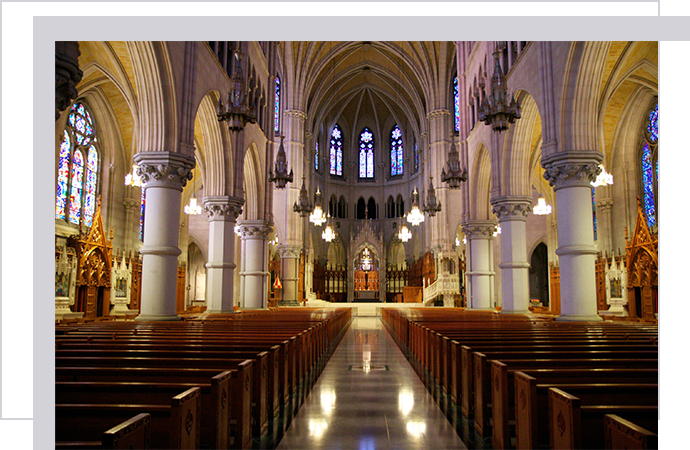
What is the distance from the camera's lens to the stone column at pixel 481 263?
21766mm

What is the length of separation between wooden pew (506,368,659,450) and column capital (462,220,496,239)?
1808 cm

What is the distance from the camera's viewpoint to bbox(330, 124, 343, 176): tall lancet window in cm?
4850

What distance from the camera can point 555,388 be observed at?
3361mm

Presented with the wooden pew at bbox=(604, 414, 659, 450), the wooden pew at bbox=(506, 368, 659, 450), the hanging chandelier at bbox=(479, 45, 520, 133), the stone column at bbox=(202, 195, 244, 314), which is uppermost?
the hanging chandelier at bbox=(479, 45, 520, 133)

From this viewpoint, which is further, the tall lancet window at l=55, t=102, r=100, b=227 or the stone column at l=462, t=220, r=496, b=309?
the stone column at l=462, t=220, r=496, b=309

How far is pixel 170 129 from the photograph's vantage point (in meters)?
12.6

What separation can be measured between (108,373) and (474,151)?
66.6ft

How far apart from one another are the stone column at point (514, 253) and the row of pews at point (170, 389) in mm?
11944

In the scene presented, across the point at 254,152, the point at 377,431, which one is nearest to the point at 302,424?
the point at 377,431

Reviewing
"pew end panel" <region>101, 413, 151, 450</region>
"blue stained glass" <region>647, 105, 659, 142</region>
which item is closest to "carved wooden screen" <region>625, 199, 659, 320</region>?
"blue stained glass" <region>647, 105, 659, 142</region>

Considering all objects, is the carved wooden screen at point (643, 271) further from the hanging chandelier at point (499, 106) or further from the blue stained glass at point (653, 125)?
the hanging chandelier at point (499, 106)

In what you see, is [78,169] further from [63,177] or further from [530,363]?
[530,363]

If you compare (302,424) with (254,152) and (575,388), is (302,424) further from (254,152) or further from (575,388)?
(254,152)

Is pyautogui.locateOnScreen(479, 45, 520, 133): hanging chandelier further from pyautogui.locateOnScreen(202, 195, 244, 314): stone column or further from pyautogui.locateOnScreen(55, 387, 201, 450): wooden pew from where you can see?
pyautogui.locateOnScreen(55, 387, 201, 450): wooden pew
